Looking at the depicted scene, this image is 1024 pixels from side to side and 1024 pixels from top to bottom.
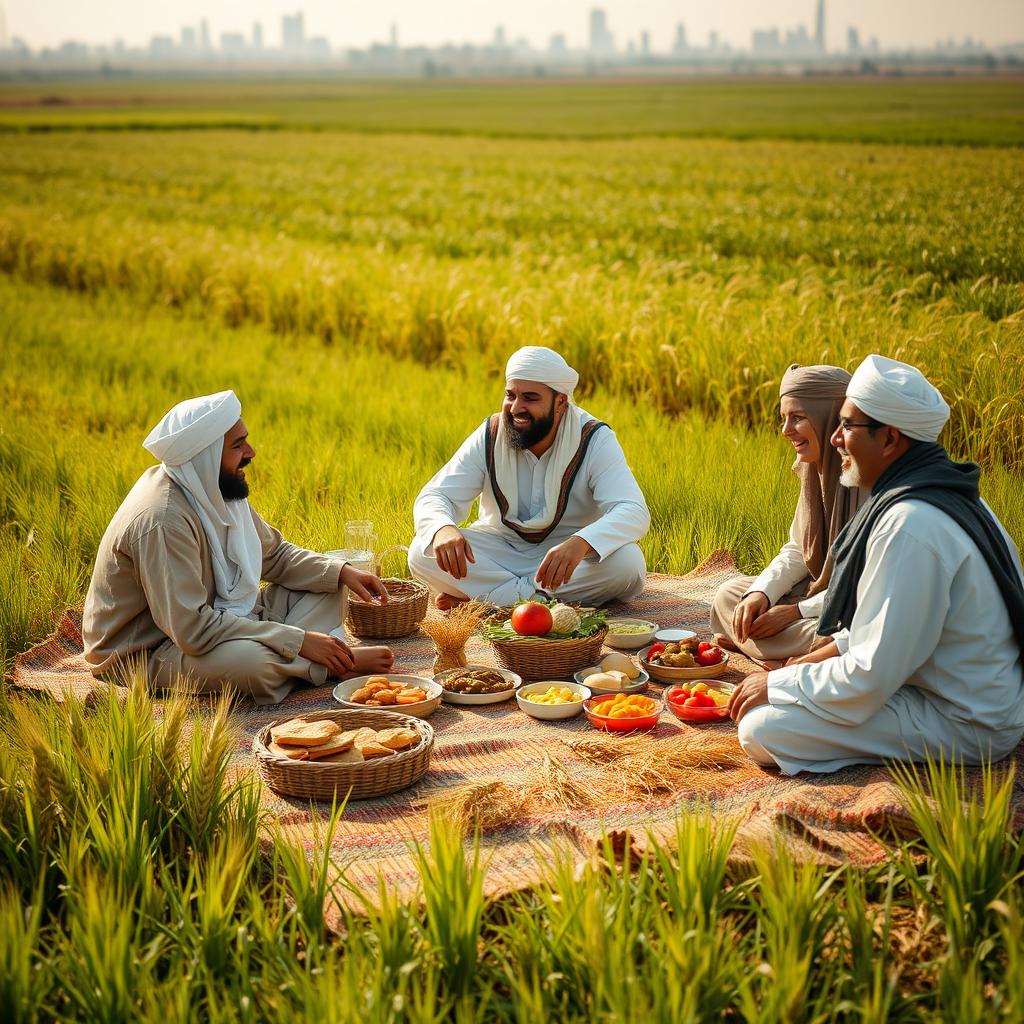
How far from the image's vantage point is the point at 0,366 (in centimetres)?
1236

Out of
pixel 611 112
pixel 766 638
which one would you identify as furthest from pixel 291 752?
pixel 611 112

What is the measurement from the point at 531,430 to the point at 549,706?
195 centimetres

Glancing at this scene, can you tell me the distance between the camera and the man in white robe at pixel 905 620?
12.3 ft

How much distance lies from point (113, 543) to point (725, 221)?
16.1 metres

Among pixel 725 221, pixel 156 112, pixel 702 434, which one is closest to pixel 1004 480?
pixel 702 434

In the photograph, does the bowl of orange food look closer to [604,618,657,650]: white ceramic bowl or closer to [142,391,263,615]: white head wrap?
[604,618,657,650]: white ceramic bowl

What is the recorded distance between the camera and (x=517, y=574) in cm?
653

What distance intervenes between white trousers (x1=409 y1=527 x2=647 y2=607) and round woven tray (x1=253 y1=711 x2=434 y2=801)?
6.89 feet

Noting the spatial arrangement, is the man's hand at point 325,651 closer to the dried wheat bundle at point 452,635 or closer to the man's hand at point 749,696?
the dried wheat bundle at point 452,635

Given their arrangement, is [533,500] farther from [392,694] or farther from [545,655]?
[392,694]

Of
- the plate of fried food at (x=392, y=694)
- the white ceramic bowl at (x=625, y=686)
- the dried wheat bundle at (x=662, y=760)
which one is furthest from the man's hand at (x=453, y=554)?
the dried wheat bundle at (x=662, y=760)

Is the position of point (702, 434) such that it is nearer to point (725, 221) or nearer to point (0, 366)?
point (0, 366)

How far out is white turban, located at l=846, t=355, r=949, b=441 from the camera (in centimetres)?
384

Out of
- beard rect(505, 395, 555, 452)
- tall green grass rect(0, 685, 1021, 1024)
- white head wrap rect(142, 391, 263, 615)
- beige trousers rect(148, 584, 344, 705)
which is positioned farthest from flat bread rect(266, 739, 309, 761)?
beard rect(505, 395, 555, 452)
